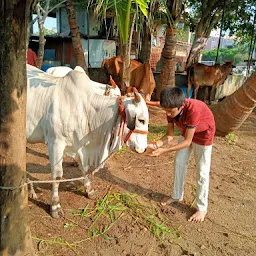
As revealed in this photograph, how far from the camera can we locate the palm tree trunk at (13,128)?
1.86m

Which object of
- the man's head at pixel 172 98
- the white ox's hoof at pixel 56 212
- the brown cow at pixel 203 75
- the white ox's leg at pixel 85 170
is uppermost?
the man's head at pixel 172 98

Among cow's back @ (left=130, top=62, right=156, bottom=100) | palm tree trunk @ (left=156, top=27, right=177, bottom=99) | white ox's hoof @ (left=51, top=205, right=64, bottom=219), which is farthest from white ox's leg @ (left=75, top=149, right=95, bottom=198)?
palm tree trunk @ (left=156, top=27, right=177, bottom=99)

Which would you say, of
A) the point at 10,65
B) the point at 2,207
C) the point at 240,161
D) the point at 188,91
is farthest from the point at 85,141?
the point at 188,91

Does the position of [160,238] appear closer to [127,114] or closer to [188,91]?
[127,114]

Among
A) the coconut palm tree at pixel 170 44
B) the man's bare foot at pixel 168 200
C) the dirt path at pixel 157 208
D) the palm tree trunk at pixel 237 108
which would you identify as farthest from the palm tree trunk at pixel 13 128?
the coconut palm tree at pixel 170 44

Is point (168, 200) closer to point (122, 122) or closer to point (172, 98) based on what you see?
point (122, 122)

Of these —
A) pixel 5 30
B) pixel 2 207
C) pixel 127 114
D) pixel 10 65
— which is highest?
pixel 5 30

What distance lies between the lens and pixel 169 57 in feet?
26.8

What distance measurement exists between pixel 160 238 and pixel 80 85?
70.2 inches

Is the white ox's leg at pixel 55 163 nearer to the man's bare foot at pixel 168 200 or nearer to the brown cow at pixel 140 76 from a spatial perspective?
the man's bare foot at pixel 168 200

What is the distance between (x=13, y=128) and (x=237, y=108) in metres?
4.83

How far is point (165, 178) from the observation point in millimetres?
4266

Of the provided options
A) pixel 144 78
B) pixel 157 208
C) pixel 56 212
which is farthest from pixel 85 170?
pixel 144 78

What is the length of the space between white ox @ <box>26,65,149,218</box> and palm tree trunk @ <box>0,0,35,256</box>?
0.88 m
